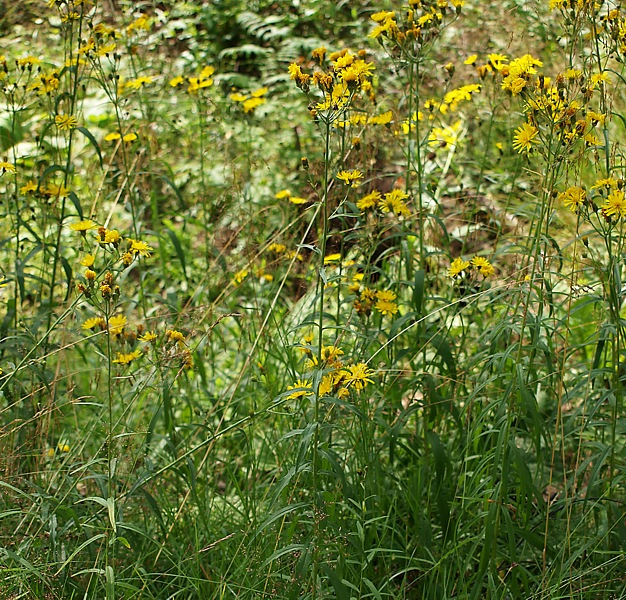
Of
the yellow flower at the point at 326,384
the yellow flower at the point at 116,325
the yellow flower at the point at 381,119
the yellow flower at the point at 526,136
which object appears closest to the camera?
the yellow flower at the point at 326,384

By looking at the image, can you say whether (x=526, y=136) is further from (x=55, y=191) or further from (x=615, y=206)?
(x=55, y=191)

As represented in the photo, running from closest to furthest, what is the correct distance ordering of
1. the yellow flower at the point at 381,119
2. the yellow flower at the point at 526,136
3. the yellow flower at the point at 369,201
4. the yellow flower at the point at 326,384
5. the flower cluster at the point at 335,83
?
the flower cluster at the point at 335,83 < the yellow flower at the point at 326,384 < the yellow flower at the point at 526,136 < the yellow flower at the point at 369,201 < the yellow flower at the point at 381,119

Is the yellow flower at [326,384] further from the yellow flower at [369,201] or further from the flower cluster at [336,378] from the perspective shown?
the yellow flower at [369,201]

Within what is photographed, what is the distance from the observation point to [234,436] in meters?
2.97

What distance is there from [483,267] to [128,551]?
132cm

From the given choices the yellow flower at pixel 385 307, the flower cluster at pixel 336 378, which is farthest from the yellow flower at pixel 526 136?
the flower cluster at pixel 336 378

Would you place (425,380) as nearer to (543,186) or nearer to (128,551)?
(543,186)

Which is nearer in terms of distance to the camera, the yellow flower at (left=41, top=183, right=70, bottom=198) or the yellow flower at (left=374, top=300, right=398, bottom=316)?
the yellow flower at (left=374, top=300, right=398, bottom=316)

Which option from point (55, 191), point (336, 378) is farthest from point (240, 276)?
point (336, 378)

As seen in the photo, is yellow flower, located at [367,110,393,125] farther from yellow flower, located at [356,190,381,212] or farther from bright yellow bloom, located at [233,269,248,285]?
bright yellow bloom, located at [233,269,248,285]

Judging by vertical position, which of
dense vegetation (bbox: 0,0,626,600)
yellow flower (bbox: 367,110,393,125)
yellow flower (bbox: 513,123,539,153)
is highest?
yellow flower (bbox: 513,123,539,153)

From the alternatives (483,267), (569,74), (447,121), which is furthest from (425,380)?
(447,121)

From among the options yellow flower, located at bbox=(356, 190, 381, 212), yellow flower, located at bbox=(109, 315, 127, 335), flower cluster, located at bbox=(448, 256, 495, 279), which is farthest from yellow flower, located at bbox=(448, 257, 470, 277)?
yellow flower, located at bbox=(109, 315, 127, 335)

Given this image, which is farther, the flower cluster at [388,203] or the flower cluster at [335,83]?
the flower cluster at [388,203]
